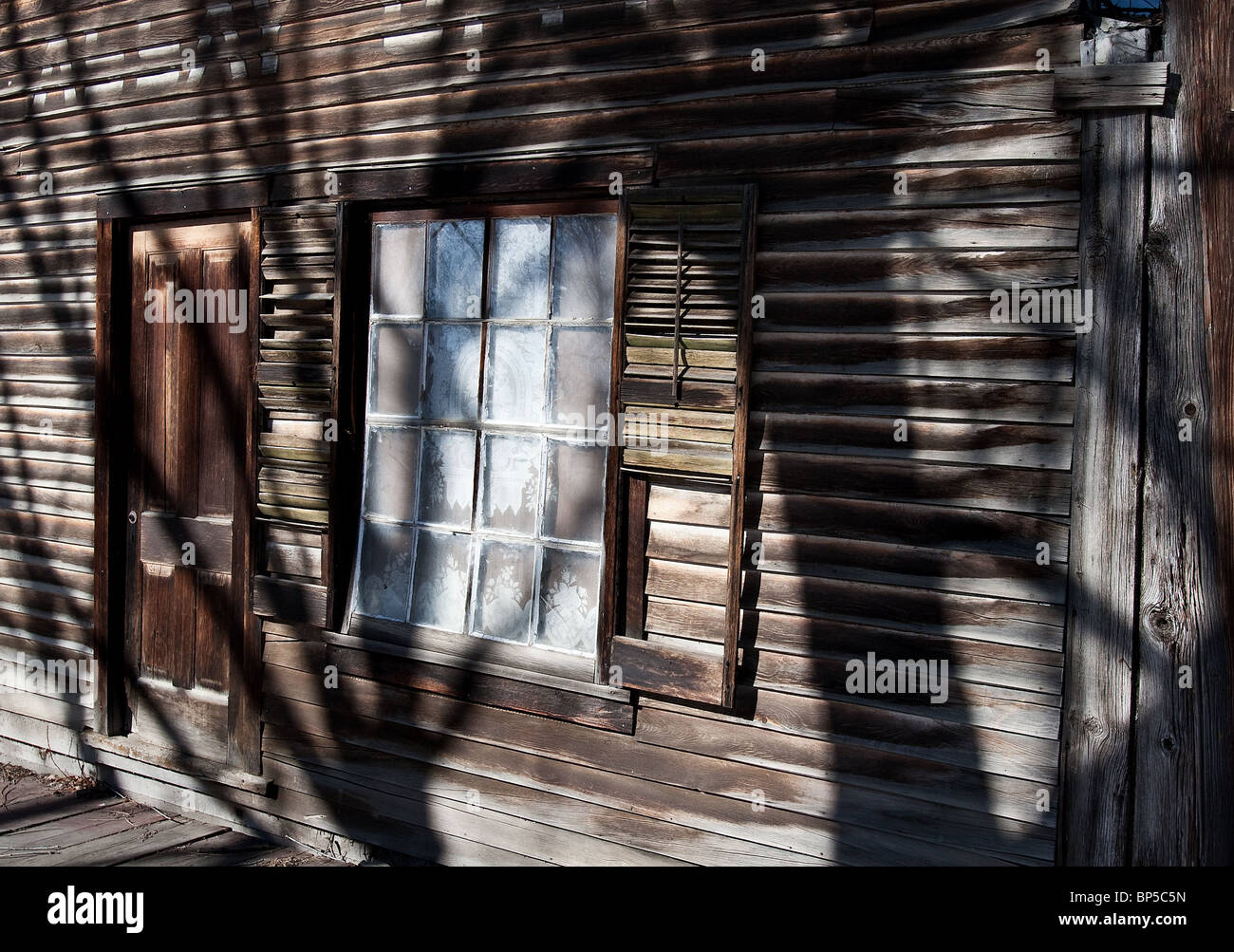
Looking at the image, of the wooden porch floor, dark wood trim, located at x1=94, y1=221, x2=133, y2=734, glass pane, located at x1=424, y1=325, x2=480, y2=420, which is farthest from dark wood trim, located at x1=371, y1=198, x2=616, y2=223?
the wooden porch floor

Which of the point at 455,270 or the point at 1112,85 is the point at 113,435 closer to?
the point at 455,270

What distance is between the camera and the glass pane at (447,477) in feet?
Answer: 12.7

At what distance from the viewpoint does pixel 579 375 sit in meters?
3.64

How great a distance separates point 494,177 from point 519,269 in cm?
38

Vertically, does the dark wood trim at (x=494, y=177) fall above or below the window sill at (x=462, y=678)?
above

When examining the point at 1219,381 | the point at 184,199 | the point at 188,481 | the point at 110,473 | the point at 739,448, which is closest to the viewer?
the point at 1219,381

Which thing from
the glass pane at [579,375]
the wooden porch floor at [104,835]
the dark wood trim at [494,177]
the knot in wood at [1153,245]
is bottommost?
the wooden porch floor at [104,835]

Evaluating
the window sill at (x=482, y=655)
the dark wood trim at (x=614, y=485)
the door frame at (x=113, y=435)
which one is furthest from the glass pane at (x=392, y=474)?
the door frame at (x=113, y=435)

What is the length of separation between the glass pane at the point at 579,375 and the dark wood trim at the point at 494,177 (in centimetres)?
57

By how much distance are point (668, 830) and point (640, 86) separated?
9.01ft

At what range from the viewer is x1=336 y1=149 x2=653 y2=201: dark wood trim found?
11.5 feet

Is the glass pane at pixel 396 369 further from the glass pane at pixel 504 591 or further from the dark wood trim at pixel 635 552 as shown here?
the dark wood trim at pixel 635 552

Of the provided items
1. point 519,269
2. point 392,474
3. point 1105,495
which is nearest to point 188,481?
point 392,474

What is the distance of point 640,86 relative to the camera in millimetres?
3477
